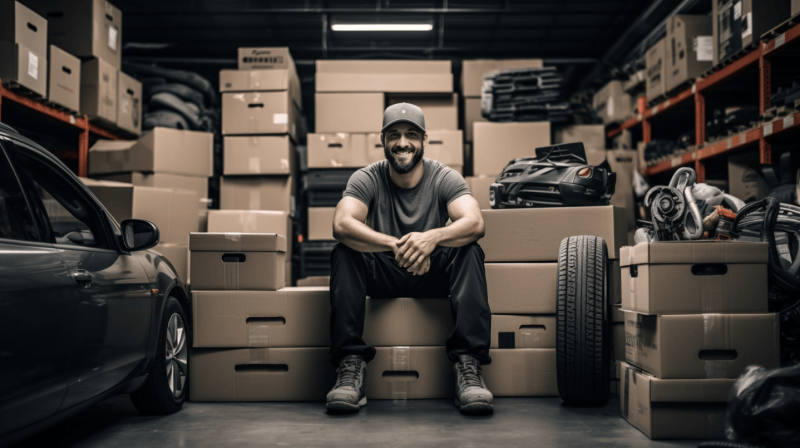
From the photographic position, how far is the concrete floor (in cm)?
202

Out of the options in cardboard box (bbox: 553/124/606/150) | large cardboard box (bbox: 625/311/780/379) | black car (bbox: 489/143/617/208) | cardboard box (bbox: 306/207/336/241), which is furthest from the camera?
cardboard box (bbox: 553/124/606/150)

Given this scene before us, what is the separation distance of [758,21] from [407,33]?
3.87 metres

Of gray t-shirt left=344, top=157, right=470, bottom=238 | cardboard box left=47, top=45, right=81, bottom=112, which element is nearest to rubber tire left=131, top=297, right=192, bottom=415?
gray t-shirt left=344, top=157, right=470, bottom=238

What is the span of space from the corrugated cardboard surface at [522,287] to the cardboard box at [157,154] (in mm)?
2998

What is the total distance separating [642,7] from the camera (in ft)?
20.1

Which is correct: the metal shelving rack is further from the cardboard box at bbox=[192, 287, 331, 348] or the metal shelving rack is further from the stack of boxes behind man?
the stack of boxes behind man

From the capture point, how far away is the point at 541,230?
295 cm

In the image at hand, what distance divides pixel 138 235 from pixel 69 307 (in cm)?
64

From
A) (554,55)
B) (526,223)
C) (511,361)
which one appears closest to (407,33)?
(554,55)

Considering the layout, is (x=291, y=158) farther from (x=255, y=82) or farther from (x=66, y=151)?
(x=66, y=151)

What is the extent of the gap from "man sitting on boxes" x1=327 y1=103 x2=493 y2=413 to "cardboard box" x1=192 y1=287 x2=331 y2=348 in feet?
0.72

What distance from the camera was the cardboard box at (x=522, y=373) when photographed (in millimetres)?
2801

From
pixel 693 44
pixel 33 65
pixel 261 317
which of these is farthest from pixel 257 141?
pixel 693 44

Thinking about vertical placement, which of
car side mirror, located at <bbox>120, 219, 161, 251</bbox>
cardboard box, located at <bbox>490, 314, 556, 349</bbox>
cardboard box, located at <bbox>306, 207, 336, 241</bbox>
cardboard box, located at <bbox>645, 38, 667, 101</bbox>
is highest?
cardboard box, located at <bbox>645, 38, 667, 101</bbox>
